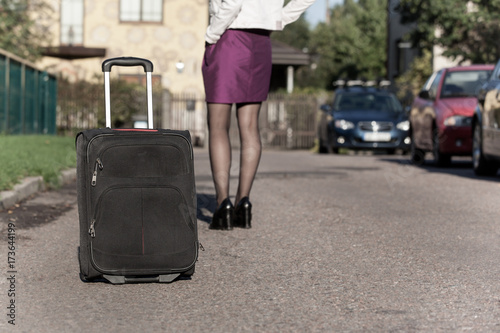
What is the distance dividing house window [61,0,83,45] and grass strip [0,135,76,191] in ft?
54.8

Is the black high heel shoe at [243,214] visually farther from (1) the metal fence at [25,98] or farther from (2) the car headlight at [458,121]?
(1) the metal fence at [25,98]

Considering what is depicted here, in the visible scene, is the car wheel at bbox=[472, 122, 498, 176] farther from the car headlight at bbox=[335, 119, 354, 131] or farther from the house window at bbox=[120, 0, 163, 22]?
the house window at bbox=[120, 0, 163, 22]

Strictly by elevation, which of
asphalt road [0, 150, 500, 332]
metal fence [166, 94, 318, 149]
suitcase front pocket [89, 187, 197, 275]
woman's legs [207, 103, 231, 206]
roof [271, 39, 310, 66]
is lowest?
metal fence [166, 94, 318, 149]

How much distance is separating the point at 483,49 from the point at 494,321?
21603 millimetres

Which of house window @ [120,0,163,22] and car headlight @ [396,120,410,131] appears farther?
house window @ [120,0,163,22]

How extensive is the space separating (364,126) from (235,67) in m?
13.1

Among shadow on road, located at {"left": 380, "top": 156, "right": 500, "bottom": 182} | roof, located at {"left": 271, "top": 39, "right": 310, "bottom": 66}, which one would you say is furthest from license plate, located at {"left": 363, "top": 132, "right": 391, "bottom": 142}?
roof, located at {"left": 271, "top": 39, "right": 310, "bottom": 66}

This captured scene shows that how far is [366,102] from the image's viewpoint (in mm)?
20359

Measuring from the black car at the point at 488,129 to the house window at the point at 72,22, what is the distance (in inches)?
789

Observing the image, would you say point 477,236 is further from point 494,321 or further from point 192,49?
point 192,49

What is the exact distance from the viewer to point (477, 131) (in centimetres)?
1166

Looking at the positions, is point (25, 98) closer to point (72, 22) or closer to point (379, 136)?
point (379, 136)

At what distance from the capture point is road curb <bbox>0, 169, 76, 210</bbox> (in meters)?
7.20

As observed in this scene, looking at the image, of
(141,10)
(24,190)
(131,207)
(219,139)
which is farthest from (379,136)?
(131,207)
